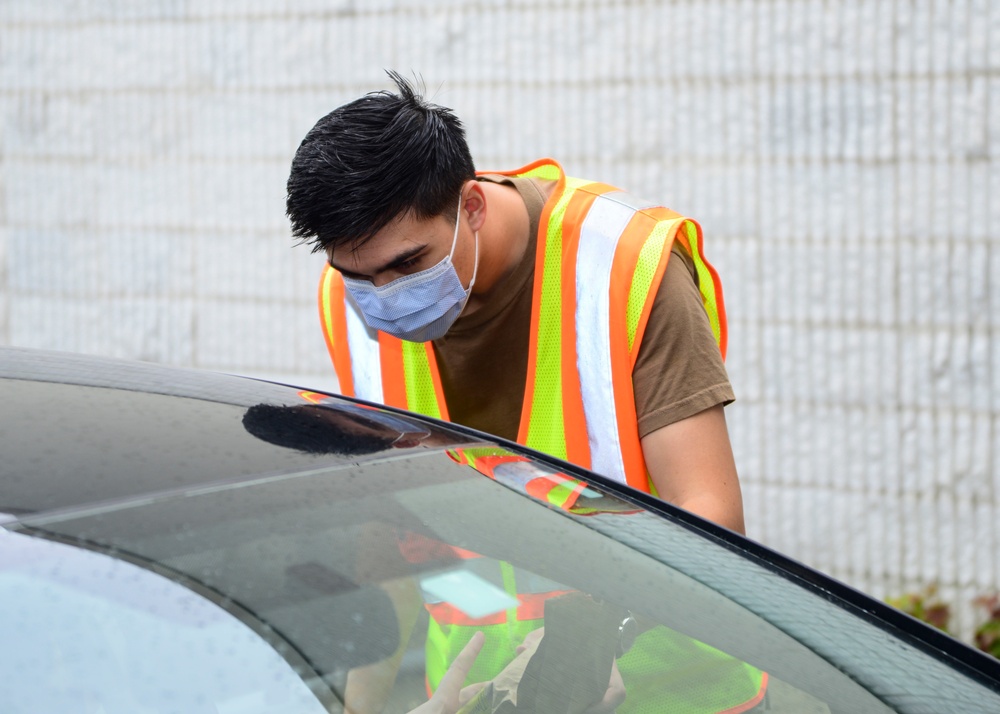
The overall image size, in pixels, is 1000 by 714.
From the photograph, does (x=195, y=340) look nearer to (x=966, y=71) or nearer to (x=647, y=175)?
(x=647, y=175)

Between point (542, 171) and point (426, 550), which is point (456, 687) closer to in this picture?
point (426, 550)

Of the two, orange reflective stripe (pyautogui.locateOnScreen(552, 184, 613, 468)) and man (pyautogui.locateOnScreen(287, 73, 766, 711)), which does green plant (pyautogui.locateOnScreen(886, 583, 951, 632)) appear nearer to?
man (pyautogui.locateOnScreen(287, 73, 766, 711))

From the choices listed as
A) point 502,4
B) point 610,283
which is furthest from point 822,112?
point 610,283

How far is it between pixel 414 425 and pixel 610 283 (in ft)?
1.89

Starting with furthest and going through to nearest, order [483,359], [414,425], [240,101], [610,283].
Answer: [240,101]
[483,359]
[610,283]
[414,425]

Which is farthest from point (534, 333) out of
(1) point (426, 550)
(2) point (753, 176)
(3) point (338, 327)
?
(2) point (753, 176)

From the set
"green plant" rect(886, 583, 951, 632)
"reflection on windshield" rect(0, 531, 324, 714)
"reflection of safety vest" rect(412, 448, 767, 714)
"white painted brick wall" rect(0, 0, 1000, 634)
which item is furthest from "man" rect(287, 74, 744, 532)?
"green plant" rect(886, 583, 951, 632)

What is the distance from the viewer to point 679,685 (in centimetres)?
136

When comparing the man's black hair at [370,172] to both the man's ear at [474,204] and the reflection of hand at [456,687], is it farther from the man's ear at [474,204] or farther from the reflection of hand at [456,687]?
the reflection of hand at [456,687]

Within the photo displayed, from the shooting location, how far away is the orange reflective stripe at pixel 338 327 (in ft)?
8.43

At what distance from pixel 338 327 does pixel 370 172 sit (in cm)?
51

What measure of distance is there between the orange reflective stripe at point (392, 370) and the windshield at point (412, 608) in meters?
0.81

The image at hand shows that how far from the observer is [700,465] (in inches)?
80.7

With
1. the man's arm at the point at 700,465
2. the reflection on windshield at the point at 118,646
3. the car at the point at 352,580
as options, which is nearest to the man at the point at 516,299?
the man's arm at the point at 700,465
